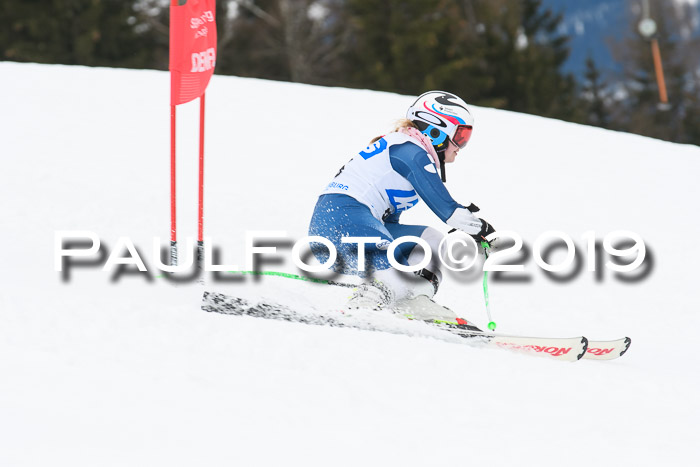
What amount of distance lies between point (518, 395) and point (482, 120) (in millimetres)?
9275

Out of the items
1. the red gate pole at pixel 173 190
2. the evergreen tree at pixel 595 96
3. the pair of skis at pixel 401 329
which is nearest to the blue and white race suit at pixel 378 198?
the pair of skis at pixel 401 329

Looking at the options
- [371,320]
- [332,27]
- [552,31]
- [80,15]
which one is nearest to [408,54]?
[332,27]

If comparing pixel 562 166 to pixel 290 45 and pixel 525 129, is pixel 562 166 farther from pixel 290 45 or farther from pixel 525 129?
pixel 290 45

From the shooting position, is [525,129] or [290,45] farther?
[290,45]

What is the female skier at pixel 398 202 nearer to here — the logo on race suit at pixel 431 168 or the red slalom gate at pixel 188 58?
the logo on race suit at pixel 431 168

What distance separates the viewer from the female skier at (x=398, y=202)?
476 centimetres

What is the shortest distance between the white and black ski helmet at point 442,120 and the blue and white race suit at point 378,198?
18cm

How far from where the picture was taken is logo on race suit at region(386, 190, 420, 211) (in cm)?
496

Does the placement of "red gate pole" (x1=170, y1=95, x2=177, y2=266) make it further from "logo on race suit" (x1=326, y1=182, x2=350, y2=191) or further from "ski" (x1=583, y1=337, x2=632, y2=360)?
"ski" (x1=583, y1=337, x2=632, y2=360)

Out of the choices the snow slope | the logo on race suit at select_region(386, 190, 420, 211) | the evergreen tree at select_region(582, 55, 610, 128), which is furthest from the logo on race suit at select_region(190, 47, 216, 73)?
the evergreen tree at select_region(582, 55, 610, 128)

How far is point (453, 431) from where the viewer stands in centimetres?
343

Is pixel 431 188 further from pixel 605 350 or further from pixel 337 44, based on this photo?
pixel 337 44

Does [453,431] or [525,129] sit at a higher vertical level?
[525,129]

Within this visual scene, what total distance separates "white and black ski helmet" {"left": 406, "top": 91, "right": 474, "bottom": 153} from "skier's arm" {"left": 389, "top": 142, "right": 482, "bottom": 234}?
0.27m
